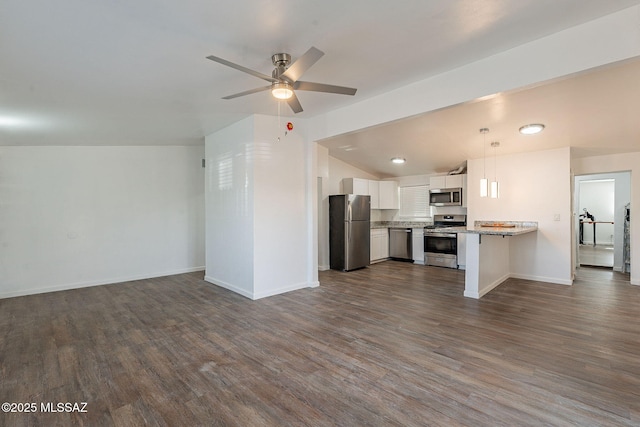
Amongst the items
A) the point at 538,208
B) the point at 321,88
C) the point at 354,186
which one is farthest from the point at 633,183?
the point at 321,88

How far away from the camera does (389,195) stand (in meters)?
7.77

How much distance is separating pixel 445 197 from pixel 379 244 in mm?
1934

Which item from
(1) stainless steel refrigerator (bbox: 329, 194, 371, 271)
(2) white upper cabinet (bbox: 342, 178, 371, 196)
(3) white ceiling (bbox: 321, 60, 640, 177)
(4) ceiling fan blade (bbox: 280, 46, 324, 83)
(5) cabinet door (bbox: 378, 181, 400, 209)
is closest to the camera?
(4) ceiling fan blade (bbox: 280, 46, 324, 83)

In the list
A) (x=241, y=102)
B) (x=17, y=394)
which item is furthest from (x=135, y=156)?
(x=17, y=394)

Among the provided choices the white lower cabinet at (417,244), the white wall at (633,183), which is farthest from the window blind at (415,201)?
the white wall at (633,183)

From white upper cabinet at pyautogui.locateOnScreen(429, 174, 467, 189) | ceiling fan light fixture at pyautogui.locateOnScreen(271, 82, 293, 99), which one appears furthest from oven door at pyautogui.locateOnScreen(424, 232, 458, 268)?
ceiling fan light fixture at pyautogui.locateOnScreen(271, 82, 293, 99)

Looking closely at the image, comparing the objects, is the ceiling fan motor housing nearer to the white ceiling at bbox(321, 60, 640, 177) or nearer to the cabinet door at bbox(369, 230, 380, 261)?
the white ceiling at bbox(321, 60, 640, 177)

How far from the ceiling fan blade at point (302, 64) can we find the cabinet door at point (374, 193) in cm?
519

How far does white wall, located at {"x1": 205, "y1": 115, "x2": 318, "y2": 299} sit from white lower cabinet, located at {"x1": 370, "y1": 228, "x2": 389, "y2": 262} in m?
2.57

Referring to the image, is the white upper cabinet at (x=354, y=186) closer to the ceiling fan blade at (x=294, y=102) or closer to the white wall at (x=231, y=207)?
the white wall at (x=231, y=207)

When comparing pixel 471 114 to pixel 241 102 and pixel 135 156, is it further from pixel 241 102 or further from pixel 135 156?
pixel 135 156

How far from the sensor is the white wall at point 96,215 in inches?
184

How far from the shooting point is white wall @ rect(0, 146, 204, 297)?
467 centimetres

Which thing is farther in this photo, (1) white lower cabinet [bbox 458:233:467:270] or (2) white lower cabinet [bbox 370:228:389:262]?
(2) white lower cabinet [bbox 370:228:389:262]
